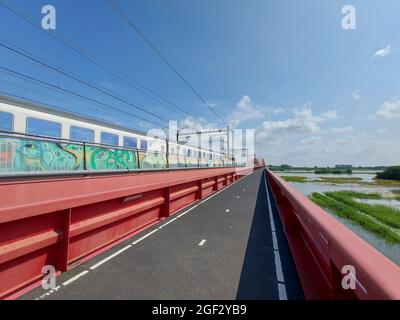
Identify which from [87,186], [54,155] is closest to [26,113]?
[54,155]

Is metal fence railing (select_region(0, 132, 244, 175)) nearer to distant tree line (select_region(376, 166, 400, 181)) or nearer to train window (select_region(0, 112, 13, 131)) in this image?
train window (select_region(0, 112, 13, 131))

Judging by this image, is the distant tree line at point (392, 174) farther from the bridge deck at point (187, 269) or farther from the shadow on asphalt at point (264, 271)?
the bridge deck at point (187, 269)

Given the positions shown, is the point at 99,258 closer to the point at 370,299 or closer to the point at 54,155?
the point at 54,155

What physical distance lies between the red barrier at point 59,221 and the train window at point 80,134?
487 cm

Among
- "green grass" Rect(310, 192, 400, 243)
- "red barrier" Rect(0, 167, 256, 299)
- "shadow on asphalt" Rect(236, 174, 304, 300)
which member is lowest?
"green grass" Rect(310, 192, 400, 243)

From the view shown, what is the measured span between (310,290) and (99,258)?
11.8 feet

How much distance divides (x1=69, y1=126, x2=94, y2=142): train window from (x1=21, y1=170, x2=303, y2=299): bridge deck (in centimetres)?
575

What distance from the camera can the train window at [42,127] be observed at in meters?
7.58

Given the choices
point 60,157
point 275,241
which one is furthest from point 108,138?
point 275,241

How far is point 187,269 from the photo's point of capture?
3.87 metres

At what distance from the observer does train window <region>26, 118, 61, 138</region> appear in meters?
7.58

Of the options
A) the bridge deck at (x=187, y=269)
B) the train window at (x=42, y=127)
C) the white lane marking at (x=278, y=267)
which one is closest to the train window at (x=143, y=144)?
the train window at (x=42, y=127)

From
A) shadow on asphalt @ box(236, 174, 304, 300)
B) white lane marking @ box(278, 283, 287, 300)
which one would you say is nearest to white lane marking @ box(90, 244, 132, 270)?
shadow on asphalt @ box(236, 174, 304, 300)

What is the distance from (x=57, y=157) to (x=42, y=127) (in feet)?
13.4
